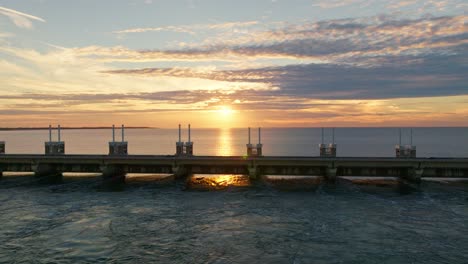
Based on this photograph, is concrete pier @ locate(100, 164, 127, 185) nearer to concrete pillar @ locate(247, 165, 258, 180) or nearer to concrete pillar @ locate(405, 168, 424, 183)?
concrete pillar @ locate(247, 165, 258, 180)

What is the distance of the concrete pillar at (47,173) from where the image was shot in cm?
4801

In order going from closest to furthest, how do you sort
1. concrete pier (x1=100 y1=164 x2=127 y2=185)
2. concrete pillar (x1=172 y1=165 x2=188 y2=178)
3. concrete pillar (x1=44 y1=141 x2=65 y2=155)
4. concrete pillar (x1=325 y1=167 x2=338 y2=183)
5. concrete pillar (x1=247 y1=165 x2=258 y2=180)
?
concrete pillar (x1=325 y1=167 x2=338 y2=183)
concrete pillar (x1=247 y1=165 x2=258 y2=180)
concrete pillar (x1=172 y1=165 x2=188 y2=178)
concrete pier (x1=100 y1=164 x2=127 y2=185)
concrete pillar (x1=44 y1=141 x2=65 y2=155)

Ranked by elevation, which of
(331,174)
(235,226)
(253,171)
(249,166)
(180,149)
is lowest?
(235,226)

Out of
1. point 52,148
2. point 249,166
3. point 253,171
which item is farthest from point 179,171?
point 52,148

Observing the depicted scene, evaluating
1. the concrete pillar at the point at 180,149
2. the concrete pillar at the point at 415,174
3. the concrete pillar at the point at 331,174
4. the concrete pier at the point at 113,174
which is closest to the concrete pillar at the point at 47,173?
the concrete pier at the point at 113,174

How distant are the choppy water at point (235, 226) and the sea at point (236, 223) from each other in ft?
0.22

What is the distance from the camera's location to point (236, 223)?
2705 centimetres

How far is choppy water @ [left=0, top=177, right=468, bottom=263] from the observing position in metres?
20.6

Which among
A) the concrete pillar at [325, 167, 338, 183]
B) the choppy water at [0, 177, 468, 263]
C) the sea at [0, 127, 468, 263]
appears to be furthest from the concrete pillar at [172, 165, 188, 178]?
the concrete pillar at [325, 167, 338, 183]

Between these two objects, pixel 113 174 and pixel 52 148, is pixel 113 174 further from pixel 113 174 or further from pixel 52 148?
pixel 52 148

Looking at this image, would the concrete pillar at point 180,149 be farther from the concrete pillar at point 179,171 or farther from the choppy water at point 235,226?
the choppy water at point 235,226

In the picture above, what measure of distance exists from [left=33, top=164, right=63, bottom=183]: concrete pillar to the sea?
460 centimetres

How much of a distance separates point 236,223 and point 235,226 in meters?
0.80

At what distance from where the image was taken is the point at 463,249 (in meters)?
21.5
